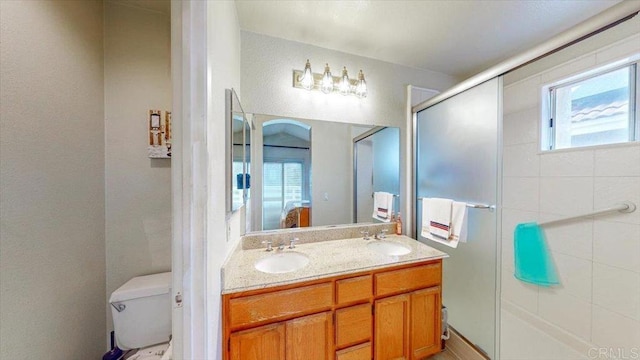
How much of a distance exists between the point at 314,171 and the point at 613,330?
215 centimetres

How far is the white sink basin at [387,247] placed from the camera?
63.9 inches

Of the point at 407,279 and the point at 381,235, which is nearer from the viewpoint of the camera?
the point at 407,279

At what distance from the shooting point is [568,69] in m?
1.52

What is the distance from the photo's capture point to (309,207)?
5.66 feet

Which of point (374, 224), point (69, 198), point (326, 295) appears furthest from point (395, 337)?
point (69, 198)

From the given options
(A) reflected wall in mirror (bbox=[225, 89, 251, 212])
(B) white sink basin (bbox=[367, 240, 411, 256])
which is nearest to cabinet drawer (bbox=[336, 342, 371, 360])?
(B) white sink basin (bbox=[367, 240, 411, 256])

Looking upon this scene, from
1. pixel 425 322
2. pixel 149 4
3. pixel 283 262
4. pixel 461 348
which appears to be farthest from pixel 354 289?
pixel 149 4

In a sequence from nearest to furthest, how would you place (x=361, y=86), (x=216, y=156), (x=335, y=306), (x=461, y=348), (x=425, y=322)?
(x=216, y=156)
(x=335, y=306)
(x=425, y=322)
(x=461, y=348)
(x=361, y=86)

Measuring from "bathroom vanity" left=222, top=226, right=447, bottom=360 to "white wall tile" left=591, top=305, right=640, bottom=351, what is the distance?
1.00m

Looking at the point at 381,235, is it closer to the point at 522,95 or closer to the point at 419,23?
the point at 419,23

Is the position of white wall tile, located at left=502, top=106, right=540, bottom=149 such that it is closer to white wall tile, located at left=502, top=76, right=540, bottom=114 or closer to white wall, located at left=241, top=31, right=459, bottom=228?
white wall tile, located at left=502, top=76, right=540, bottom=114

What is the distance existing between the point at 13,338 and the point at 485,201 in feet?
8.02

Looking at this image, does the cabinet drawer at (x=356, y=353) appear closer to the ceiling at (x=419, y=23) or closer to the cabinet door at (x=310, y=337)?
the cabinet door at (x=310, y=337)

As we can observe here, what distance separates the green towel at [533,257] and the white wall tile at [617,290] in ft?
0.70
